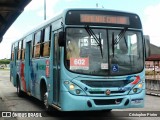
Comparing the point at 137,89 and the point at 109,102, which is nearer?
the point at 109,102

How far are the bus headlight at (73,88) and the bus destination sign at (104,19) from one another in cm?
170

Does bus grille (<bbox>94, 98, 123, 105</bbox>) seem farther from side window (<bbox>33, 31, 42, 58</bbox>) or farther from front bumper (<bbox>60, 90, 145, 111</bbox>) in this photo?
side window (<bbox>33, 31, 42, 58</bbox>)

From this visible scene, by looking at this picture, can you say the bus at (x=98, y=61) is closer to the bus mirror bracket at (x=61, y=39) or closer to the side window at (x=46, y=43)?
the bus mirror bracket at (x=61, y=39)

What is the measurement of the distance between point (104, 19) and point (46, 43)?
2.51 meters

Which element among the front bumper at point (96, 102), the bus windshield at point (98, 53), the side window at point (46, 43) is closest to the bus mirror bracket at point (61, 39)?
the bus windshield at point (98, 53)

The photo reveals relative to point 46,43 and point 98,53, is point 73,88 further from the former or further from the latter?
point 46,43

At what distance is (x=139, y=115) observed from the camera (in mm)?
11773

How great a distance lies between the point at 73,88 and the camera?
9727 millimetres

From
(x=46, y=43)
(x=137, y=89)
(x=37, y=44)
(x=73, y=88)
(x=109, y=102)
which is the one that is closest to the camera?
(x=73, y=88)

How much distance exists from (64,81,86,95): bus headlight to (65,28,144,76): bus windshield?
363 mm

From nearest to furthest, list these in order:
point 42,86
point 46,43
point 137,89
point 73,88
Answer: point 73,88
point 137,89
point 46,43
point 42,86

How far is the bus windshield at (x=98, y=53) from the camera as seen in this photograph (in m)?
9.87

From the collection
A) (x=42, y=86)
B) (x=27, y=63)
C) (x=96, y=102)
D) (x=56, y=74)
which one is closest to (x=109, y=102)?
(x=96, y=102)

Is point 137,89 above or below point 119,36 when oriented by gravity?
below
